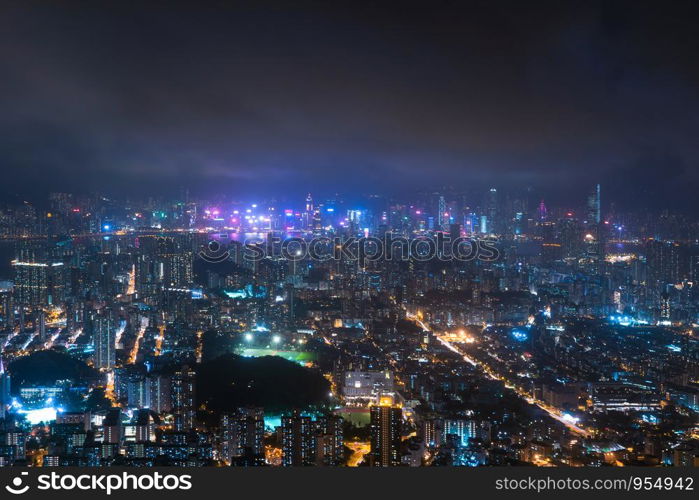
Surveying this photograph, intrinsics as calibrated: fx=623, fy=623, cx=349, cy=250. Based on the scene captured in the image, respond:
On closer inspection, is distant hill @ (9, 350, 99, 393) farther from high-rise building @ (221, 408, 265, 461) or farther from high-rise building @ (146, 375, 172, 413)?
high-rise building @ (221, 408, 265, 461)

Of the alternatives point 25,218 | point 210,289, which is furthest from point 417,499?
point 25,218

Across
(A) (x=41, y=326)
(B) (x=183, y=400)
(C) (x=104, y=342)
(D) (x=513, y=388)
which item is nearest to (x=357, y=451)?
(B) (x=183, y=400)

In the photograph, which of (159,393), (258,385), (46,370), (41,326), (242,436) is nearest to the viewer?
(242,436)

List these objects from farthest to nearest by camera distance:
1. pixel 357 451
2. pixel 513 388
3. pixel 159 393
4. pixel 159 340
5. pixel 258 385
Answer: pixel 159 340 < pixel 513 388 < pixel 258 385 < pixel 159 393 < pixel 357 451

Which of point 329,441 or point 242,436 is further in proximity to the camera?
point 242,436

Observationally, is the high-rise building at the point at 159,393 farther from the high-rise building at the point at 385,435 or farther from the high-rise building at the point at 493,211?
the high-rise building at the point at 493,211

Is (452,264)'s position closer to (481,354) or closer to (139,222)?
(481,354)

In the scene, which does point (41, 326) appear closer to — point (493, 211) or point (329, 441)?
point (329, 441)
